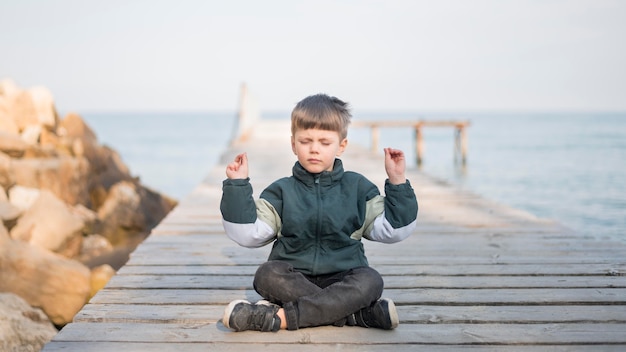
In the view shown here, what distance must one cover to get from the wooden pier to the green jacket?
32 cm

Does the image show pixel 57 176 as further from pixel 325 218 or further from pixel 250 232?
pixel 325 218

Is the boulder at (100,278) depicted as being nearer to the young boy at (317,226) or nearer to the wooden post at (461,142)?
the young boy at (317,226)

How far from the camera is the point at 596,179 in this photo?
16656 millimetres

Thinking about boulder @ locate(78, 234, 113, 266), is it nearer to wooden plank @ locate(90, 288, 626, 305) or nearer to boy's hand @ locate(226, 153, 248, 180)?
wooden plank @ locate(90, 288, 626, 305)

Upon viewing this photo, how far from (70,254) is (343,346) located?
5.66m

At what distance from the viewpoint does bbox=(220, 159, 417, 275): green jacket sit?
2660mm

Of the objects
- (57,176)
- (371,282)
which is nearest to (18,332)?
(371,282)

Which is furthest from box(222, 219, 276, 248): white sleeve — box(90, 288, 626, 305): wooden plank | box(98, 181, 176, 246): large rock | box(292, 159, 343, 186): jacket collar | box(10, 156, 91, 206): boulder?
box(10, 156, 91, 206): boulder

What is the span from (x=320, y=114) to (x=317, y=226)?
46 cm

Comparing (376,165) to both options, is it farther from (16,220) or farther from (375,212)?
(375,212)

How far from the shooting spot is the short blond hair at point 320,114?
2619 mm

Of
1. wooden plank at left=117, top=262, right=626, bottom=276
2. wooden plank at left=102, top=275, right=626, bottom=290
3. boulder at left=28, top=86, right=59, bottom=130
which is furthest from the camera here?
boulder at left=28, top=86, right=59, bottom=130

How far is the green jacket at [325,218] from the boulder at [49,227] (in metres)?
4.80

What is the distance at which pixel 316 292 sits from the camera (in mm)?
2654
